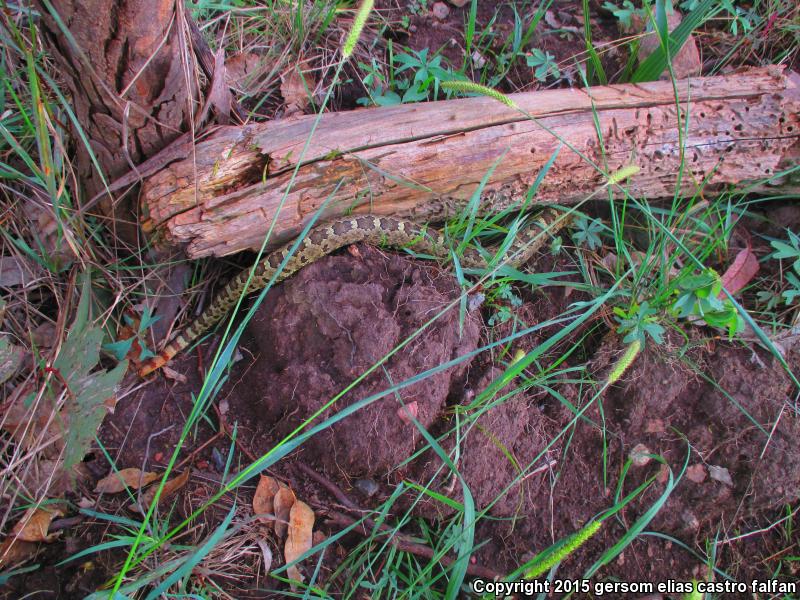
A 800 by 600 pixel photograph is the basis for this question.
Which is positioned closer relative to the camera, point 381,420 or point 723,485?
point 381,420

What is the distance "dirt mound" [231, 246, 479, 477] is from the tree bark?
41.3 inches

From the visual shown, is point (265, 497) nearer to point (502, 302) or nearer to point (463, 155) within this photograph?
point (502, 302)

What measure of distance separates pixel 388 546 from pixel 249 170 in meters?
2.10

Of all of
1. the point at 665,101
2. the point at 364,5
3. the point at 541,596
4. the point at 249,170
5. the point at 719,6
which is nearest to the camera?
the point at 364,5

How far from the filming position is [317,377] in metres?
3.08

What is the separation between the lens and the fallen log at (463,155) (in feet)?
10.3

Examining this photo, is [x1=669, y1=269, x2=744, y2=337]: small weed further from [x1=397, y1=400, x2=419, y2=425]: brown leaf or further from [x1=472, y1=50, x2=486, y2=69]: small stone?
[x1=472, y1=50, x2=486, y2=69]: small stone

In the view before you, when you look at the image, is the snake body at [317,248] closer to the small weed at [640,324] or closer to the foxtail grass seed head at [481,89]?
the small weed at [640,324]

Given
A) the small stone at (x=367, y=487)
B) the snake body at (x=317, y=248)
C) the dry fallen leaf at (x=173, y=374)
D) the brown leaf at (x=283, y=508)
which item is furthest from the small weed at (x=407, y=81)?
the brown leaf at (x=283, y=508)

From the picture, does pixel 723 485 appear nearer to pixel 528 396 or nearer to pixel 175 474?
pixel 528 396

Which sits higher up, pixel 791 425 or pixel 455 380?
pixel 455 380

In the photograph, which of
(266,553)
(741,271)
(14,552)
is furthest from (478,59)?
(14,552)

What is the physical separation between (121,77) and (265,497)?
2111 millimetres

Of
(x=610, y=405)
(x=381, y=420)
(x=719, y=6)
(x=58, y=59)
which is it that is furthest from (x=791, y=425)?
(x=58, y=59)
